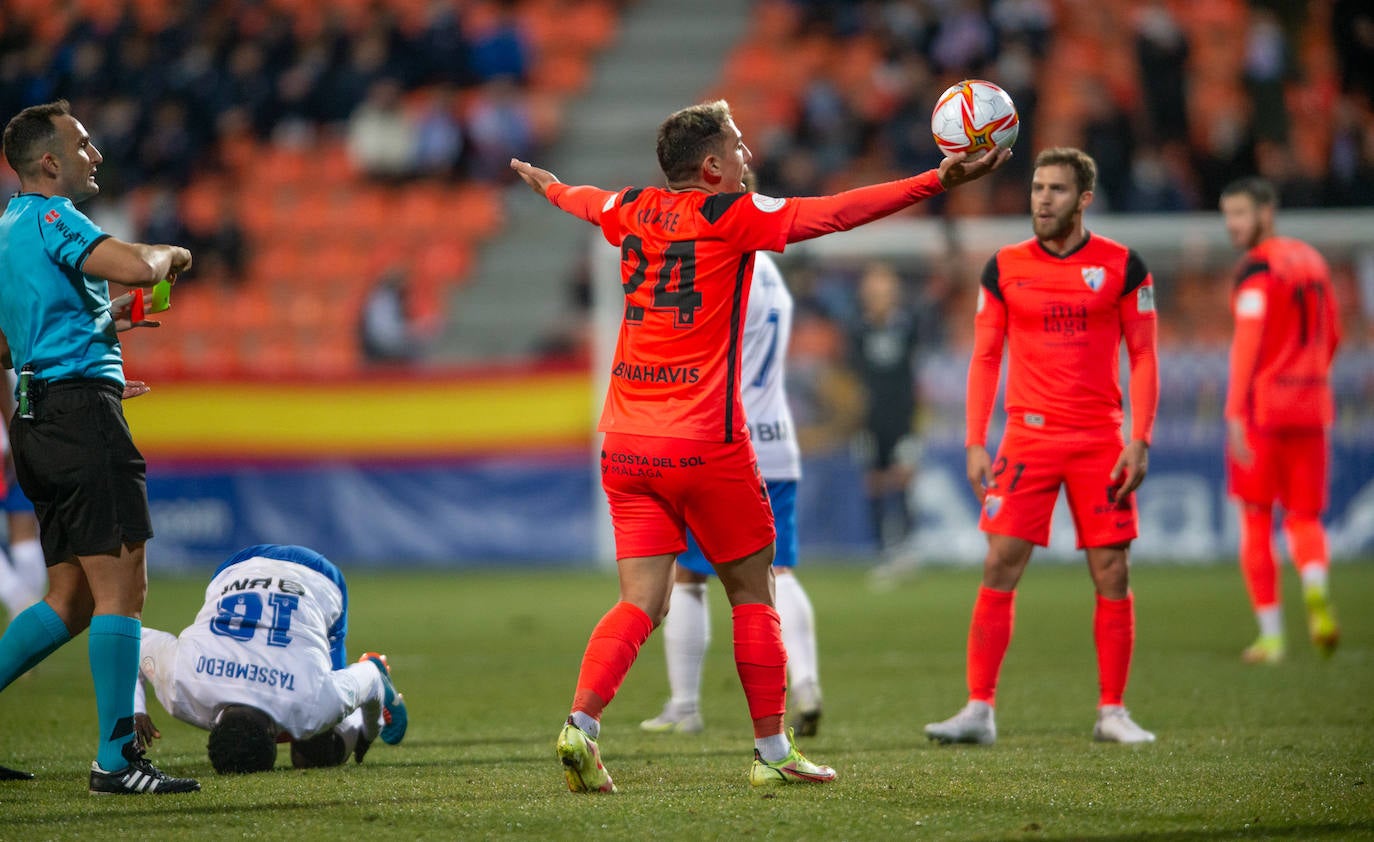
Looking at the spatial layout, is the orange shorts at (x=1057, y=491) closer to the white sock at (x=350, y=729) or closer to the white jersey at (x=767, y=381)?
the white jersey at (x=767, y=381)

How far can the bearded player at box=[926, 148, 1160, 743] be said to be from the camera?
6426 millimetres

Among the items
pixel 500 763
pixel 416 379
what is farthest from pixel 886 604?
pixel 500 763

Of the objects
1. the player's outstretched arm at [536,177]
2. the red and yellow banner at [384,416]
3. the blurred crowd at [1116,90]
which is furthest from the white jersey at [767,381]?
the blurred crowd at [1116,90]

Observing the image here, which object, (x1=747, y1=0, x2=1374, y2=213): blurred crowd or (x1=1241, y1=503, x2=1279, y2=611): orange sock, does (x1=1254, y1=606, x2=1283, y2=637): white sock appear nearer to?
(x1=1241, y1=503, x2=1279, y2=611): orange sock

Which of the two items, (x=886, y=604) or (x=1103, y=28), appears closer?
(x=886, y=604)

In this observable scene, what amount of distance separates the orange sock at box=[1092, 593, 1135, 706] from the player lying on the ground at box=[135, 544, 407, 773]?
288 cm

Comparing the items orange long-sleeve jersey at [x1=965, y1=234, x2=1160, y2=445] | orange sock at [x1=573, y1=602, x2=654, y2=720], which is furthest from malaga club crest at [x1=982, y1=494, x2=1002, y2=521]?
orange sock at [x1=573, y1=602, x2=654, y2=720]

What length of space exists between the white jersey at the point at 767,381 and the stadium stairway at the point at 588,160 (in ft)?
37.1

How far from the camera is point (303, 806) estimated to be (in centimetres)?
487

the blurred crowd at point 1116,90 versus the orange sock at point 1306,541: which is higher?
the blurred crowd at point 1116,90

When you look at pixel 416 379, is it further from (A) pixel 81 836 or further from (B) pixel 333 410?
(A) pixel 81 836

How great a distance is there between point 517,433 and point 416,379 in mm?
1160

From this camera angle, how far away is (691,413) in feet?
16.4

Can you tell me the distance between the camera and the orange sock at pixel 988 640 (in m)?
6.42
